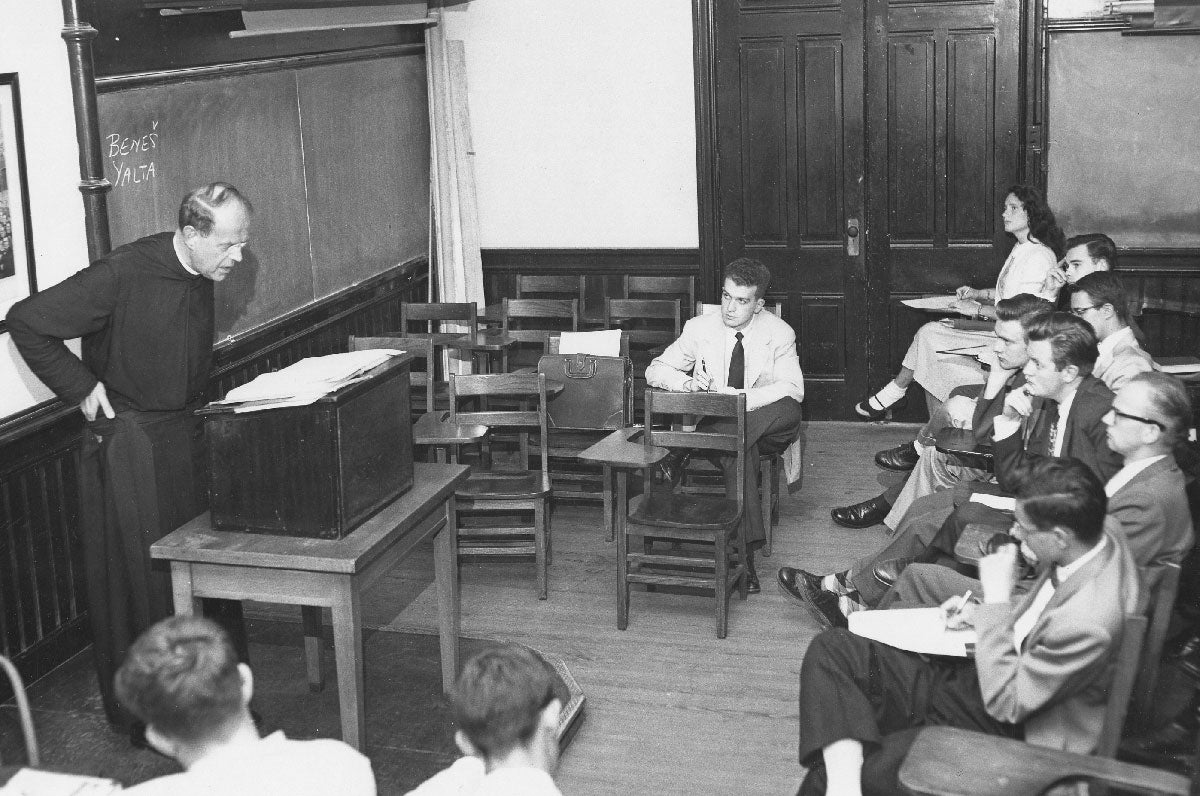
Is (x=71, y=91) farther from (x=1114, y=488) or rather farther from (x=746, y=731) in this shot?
(x=1114, y=488)

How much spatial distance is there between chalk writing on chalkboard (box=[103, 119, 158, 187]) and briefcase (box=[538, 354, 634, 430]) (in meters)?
1.98

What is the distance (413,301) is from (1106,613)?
5.98 metres

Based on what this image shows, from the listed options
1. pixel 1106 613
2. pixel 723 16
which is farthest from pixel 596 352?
pixel 1106 613

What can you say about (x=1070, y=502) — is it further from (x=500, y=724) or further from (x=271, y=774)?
(x=271, y=774)

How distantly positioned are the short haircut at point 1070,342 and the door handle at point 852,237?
12.0 ft

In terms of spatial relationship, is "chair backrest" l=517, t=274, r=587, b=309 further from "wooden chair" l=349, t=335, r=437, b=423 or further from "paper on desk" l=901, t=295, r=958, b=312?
"paper on desk" l=901, t=295, r=958, b=312

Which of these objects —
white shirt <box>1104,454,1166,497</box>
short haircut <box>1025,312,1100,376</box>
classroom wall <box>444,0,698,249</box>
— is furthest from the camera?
classroom wall <box>444,0,698,249</box>

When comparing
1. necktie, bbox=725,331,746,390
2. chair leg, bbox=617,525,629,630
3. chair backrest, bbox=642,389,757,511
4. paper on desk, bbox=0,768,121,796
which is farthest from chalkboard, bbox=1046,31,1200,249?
paper on desk, bbox=0,768,121,796

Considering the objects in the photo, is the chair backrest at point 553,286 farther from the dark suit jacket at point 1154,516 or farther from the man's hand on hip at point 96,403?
the dark suit jacket at point 1154,516

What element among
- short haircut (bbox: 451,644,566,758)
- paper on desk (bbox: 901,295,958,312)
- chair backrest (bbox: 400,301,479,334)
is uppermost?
chair backrest (bbox: 400,301,479,334)

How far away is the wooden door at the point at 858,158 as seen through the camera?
8039 mm

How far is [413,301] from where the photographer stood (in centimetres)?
858

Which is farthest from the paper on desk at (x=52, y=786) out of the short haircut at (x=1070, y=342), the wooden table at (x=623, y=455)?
the short haircut at (x=1070, y=342)

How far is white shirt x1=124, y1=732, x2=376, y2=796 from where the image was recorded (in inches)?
97.0
